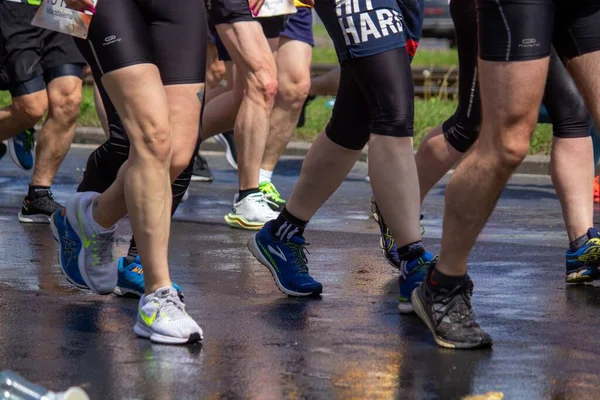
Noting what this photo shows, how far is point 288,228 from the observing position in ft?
18.6

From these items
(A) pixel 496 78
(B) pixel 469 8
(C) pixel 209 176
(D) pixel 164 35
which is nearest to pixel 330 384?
(A) pixel 496 78

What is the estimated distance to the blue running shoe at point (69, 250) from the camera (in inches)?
211

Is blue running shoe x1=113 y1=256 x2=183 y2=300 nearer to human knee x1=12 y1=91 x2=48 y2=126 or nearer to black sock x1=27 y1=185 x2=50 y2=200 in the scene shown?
black sock x1=27 y1=185 x2=50 y2=200

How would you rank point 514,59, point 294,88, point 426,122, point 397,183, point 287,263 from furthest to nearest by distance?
point 426,122 → point 294,88 → point 287,263 → point 397,183 → point 514,59

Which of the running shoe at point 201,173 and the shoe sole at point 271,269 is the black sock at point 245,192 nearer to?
the shoe sole at point 271,269

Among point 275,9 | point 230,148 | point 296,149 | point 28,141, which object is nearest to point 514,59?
point 275,9

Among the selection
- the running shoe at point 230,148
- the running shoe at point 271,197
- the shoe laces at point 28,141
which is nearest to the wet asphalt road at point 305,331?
the running shoe at point 271,197

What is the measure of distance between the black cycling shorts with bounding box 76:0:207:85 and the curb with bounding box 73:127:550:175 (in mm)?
6783

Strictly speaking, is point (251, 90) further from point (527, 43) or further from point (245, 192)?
point (527, 43)

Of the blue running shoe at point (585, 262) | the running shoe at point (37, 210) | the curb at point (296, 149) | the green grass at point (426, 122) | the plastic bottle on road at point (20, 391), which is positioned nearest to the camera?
the plastic bottle on road at point (20, 391)

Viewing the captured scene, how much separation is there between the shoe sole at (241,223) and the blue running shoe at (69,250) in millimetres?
2332

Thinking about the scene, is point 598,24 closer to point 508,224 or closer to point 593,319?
point 593,319

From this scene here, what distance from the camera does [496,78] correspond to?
4332 millimetres

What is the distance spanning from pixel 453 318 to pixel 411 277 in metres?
0.61
